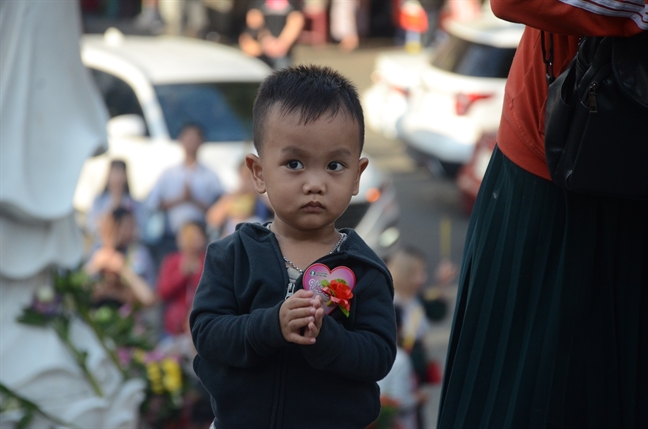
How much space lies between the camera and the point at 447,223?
952 cm

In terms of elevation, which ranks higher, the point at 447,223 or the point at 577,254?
the point at 577,254

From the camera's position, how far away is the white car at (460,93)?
9.16 metres

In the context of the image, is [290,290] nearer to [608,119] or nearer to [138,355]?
[608,119]

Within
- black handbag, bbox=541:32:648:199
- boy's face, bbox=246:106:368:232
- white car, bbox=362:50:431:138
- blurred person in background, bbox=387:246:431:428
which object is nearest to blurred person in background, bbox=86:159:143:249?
blurred person in background, bbox=387:246:431:428

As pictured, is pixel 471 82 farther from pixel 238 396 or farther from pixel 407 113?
pixel 238 396

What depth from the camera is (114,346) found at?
3.71 metres

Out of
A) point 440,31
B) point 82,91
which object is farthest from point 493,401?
point 440,31

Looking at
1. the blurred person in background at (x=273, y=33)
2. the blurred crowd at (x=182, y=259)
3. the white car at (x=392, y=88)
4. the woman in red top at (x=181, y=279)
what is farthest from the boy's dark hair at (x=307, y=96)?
the blurred person in background at (x=273, y=33)

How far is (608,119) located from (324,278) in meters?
0.62

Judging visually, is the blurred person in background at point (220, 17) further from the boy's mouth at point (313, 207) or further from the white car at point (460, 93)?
the boy's mouth at point (313, 207)

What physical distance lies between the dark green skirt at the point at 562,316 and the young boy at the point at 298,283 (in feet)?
1.21

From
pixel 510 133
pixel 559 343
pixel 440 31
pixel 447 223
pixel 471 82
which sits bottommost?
pixel 440 31

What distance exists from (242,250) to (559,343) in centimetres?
72

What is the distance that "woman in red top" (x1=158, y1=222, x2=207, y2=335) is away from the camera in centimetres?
556
